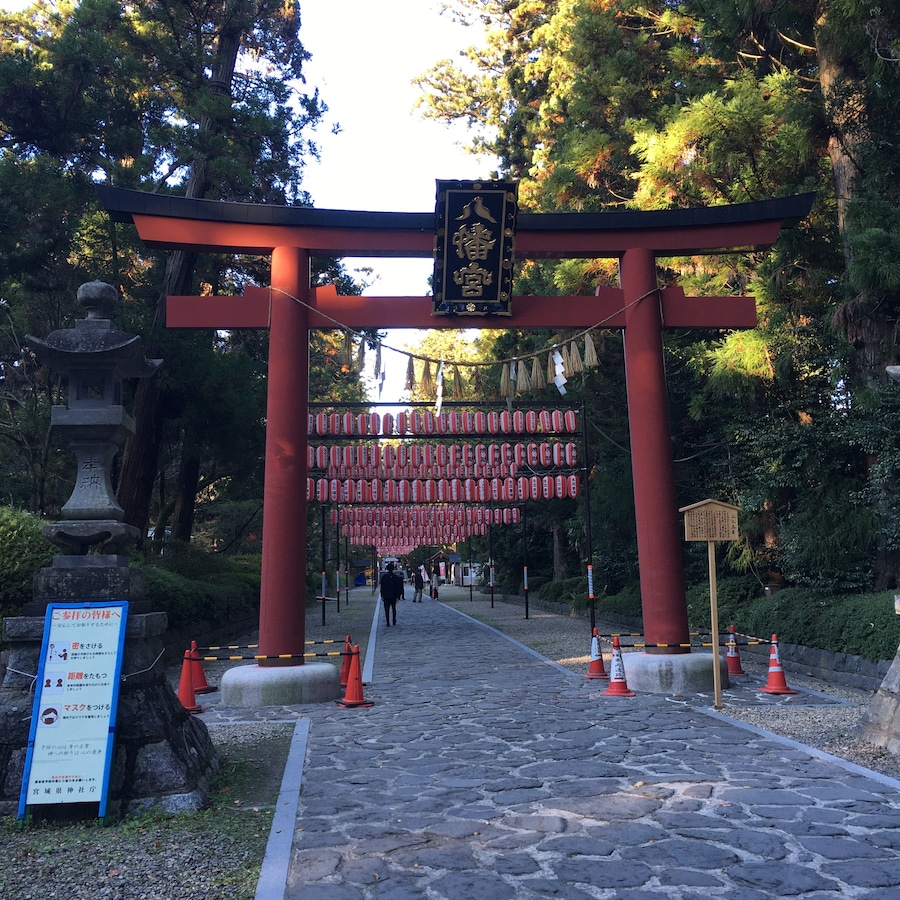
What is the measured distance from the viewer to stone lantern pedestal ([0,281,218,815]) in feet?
19.1

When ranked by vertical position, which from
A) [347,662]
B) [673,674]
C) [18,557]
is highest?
[18,557]

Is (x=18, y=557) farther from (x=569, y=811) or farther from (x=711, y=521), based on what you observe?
(x=711, y=521)

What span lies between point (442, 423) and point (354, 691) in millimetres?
7685

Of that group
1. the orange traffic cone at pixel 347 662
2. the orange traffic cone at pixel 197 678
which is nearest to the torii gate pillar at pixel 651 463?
the orange traffic cone at pixel 347 662

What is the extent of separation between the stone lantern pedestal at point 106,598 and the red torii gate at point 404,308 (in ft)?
12.8

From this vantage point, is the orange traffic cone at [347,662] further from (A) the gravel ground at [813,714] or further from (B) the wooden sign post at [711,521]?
(B) the wooden sign post at [711,521]

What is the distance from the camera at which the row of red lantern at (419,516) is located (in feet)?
81.0

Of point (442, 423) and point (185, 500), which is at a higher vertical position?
point (442, 423)

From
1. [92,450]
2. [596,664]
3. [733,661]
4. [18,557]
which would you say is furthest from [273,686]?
[733,661]

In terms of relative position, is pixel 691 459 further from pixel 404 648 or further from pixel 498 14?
pixel 498 14

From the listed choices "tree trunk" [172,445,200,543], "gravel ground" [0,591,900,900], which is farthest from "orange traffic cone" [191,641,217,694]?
"tree trunk" [172,445,200,543]

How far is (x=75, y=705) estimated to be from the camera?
576 cm

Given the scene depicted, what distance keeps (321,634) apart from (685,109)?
15.9 meters

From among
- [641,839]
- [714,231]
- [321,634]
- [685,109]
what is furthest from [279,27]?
[641,839]
